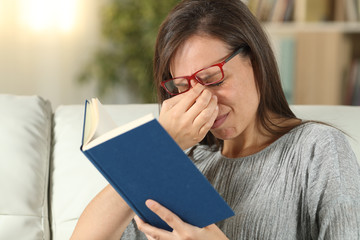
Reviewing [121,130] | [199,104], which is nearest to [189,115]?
[199,104]

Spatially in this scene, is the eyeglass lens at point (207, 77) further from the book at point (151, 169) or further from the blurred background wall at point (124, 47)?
the blurred background wall at point (124, 47)

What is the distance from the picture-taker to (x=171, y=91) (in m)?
1.29

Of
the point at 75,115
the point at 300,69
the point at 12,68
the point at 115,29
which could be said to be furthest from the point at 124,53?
the point at 75,115

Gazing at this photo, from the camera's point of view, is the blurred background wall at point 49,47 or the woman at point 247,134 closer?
the woman at point 247,134

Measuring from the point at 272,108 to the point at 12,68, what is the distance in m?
2.66

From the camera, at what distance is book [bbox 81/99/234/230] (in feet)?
2.84

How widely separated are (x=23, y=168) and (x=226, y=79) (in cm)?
74

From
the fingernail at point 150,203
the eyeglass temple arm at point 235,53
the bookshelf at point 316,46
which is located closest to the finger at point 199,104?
the eyeglass temple arm at point 235,53

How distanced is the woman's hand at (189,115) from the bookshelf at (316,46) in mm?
2388

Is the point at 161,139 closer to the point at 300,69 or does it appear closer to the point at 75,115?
the point at 75,115

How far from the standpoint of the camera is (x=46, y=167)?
1.70 metres

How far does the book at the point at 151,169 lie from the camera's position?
34.1 inches

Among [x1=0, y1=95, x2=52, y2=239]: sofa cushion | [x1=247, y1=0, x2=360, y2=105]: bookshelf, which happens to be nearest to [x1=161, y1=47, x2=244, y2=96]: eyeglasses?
[x1=0, y1=95, x2=52, y2=239]: sofa cushion

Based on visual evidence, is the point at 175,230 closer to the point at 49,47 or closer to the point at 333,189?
the point at 333,189
